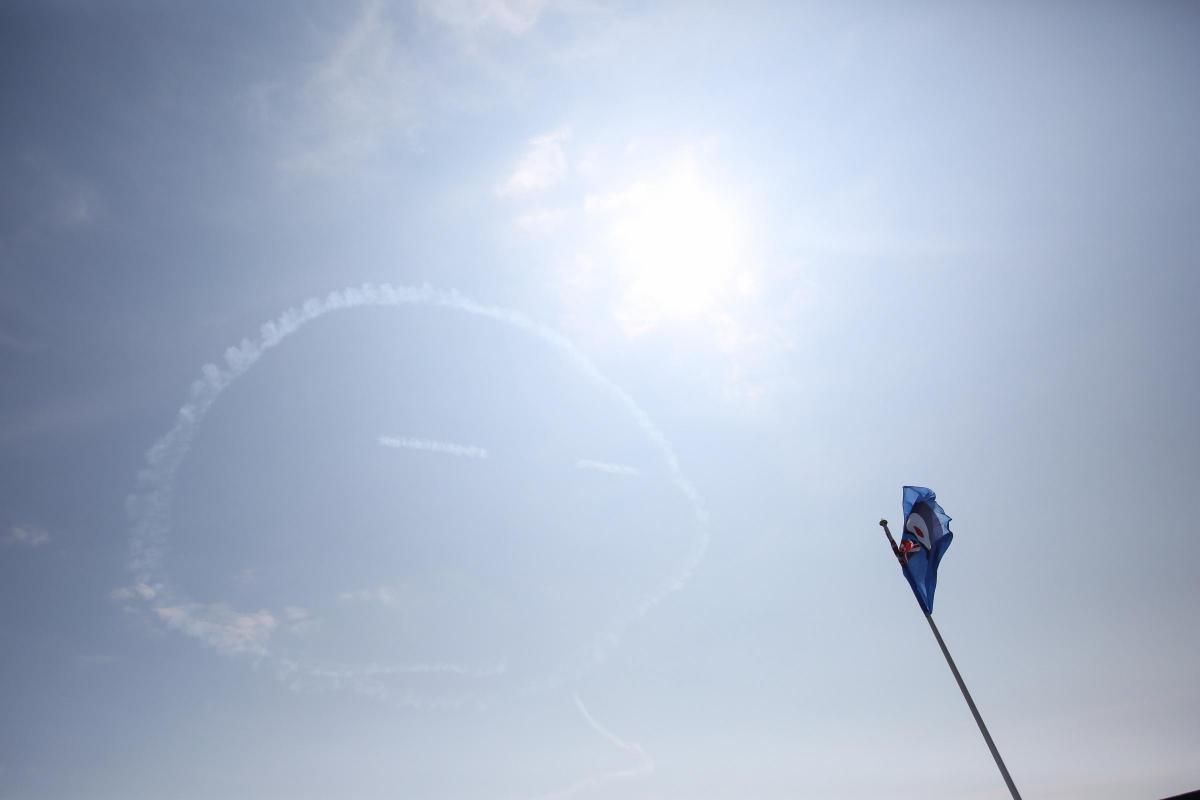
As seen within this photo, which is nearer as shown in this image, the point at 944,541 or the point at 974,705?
the point at 974,705

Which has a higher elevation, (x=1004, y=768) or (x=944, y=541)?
(x=944, y=541)

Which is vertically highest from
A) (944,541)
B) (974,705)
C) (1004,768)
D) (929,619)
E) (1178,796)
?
(944,541)

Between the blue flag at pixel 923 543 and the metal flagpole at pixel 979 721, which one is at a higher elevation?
the blue flag at pixel 923 543

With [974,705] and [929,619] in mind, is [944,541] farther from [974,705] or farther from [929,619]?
[974,705]

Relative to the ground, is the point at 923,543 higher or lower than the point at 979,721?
higher

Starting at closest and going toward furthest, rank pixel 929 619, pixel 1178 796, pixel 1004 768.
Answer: pixel 1178 796, pixel 1004 768, pixel 929 619

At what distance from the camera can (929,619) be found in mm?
25875

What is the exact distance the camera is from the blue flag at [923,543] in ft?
86.4

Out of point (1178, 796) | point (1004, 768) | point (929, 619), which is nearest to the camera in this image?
point (1178, 796)

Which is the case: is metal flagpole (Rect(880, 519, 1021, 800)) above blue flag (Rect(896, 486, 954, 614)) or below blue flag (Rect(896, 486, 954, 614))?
below

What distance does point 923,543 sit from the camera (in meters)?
27.2

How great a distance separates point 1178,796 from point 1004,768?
11.4 metres

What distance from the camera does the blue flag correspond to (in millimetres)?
26344

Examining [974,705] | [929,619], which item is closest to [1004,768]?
[974,705]
